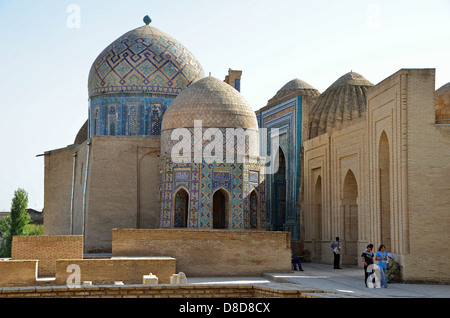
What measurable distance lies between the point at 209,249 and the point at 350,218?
4.60 meters

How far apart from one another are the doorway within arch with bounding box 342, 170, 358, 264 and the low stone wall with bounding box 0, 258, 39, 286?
8.23m

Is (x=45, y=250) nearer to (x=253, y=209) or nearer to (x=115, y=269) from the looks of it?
(x=115, y=269)

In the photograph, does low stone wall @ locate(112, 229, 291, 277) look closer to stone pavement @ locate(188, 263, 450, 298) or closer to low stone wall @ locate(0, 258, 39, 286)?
stone pavement @ locate(188, 263, 450, 298)

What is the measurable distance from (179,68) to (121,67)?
70.4 inches

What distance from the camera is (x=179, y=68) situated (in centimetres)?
2211

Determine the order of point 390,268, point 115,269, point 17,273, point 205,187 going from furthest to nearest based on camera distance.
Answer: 1. point 205,187
2. point 115,269
3. point 17,273
4. point 390,268

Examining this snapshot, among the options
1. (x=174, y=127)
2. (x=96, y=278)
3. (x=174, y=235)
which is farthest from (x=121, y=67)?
(x=96, y=278)

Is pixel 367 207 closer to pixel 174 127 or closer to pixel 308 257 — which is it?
pixel 308 257

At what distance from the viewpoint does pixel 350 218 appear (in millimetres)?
18734

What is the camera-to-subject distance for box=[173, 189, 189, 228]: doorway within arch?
61.6ft

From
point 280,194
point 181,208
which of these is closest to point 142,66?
point 181,208

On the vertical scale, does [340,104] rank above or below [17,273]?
above

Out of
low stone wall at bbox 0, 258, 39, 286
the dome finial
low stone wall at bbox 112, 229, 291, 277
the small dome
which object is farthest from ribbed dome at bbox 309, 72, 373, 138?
low stone wall at bbox 0, 258, 39, 286

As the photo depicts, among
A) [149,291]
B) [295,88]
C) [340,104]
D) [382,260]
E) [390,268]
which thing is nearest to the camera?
[149,291]
